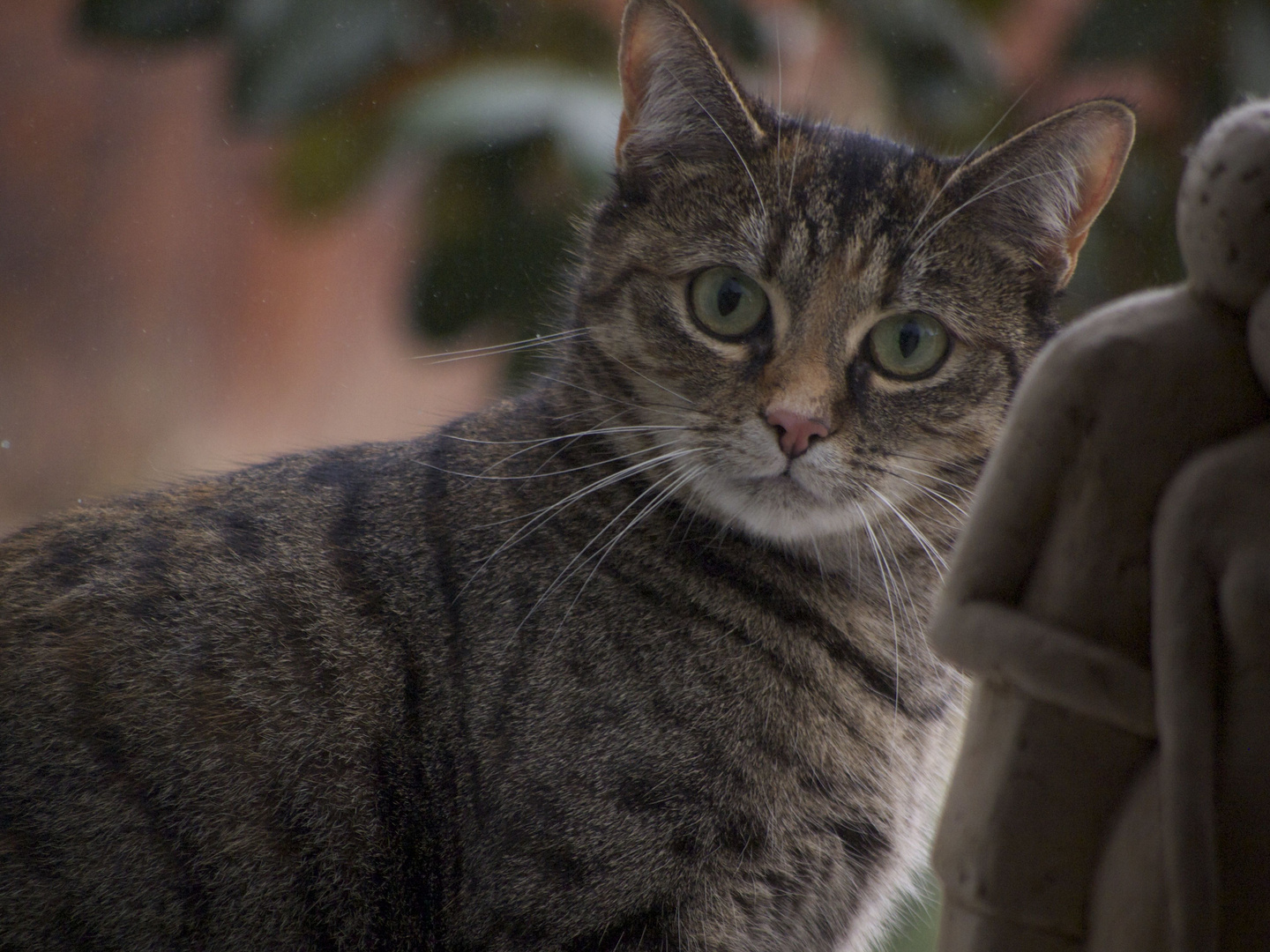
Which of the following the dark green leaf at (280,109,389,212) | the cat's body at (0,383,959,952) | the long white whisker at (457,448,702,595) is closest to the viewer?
the cat's body at (0,383,959,952)

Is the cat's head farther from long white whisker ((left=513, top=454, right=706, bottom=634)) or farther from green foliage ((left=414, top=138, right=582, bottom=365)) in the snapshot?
green foliage ((left=414, top=138, right=582, bottom=365))

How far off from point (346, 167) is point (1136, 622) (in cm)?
121

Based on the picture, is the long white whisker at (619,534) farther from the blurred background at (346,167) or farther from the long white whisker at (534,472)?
the blurred background at (346,167)

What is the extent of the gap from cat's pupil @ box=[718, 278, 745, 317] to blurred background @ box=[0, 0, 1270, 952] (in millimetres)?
306

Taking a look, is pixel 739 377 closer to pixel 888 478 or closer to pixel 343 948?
pixel 888 478

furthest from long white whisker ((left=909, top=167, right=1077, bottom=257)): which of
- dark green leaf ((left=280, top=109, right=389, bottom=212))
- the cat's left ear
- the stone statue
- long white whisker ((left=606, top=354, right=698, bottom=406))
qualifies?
dark green leaf ((left=280, top=109, right=389, bottom=212))

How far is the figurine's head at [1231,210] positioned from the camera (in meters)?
0.60

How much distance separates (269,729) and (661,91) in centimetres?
74

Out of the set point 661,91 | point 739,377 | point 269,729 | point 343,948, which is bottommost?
point 343,948

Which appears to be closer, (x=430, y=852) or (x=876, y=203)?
(x=430, y=852)

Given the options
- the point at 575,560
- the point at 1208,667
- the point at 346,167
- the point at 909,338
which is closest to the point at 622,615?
the point at 575,560

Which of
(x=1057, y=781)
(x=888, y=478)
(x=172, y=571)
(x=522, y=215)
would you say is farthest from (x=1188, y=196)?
(x=522, y=215)

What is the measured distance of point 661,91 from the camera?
1221 millimetres

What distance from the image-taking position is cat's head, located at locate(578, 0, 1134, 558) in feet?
3.66
